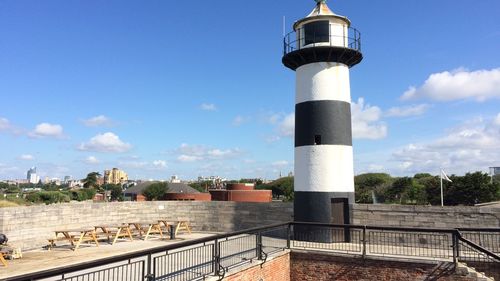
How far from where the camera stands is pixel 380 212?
13.5 metres

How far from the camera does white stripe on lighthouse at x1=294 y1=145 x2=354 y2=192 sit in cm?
1366

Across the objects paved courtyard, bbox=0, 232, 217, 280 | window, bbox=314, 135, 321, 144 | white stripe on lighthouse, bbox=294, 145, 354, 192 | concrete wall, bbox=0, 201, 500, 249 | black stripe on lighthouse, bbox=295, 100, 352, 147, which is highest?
black stripe on lighthouse, bbox=295, 100, 352, 147

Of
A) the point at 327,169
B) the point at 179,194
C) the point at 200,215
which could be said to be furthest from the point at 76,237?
the point at 179,194

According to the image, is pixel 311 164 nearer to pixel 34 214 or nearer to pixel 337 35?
pixel 337 35

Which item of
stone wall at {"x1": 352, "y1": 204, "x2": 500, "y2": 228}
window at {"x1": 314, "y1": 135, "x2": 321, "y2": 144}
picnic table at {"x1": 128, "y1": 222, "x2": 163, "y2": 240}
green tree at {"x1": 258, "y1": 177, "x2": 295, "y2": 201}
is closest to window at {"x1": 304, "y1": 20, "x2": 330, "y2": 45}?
window at {"x1": 314, "y1": 135, "x2": 321, "y2": 144}

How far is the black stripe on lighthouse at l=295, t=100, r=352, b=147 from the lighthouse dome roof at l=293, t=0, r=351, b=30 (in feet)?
9.50

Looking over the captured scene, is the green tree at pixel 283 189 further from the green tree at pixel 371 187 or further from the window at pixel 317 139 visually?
the window at pixel 317 139

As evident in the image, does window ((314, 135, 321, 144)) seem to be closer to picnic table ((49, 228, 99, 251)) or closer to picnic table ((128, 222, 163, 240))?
picnic table ((128, 222, 163, 240))

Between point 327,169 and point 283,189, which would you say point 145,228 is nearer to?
point 327,169

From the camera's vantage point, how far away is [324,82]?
14047mm

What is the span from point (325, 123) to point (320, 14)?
3.81m

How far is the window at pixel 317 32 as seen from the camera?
14.2 metres

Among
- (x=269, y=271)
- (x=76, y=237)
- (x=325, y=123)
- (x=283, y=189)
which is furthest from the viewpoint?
(x=283, y=189)

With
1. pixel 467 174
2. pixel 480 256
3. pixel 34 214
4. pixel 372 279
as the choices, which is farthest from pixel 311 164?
pixel 467 174
